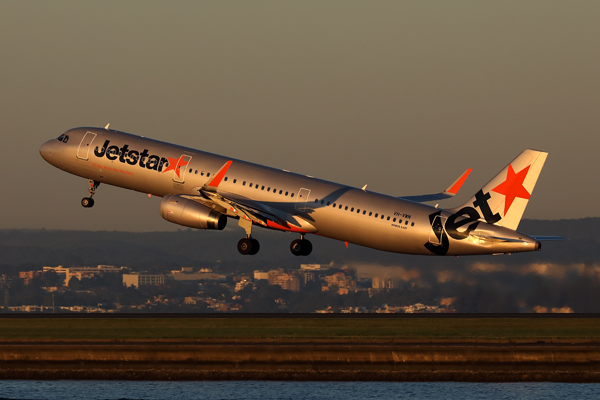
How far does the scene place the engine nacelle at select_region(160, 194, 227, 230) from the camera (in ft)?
222

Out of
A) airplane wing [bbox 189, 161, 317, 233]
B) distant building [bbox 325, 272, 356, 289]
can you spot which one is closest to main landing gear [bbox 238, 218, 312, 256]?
airplane wing [bbox 189, 161, 317, 233]

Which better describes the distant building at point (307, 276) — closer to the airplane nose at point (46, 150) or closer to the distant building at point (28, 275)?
the airplane nose at point (46, 150)

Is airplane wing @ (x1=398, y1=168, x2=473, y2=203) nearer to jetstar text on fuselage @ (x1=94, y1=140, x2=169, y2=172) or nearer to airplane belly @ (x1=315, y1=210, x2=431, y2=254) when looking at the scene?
airplane belly @ (x1=315, y1=210, x2=431, y2=254)

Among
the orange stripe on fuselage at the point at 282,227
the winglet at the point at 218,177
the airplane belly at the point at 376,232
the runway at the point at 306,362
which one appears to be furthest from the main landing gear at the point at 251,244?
the runway at the point at 306,362

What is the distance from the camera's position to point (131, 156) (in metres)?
71.8

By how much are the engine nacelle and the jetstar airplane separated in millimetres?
65

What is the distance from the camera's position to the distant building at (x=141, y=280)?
126225 mm

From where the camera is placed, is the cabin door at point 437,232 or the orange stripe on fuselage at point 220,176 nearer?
the cabin door at point 437,232

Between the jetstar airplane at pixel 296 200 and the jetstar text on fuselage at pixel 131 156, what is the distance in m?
0.07

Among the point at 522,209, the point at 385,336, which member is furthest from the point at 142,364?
the point at 522,209

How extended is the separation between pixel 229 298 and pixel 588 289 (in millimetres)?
51470

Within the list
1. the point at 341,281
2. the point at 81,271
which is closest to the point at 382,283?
the point at 341,281

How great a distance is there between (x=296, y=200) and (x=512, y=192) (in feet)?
45.4

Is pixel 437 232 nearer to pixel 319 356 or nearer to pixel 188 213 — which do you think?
pixel 319 356
